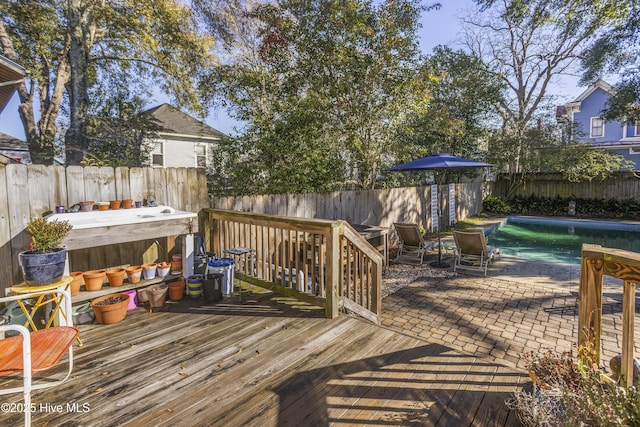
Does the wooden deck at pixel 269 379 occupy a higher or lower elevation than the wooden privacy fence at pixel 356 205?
lower

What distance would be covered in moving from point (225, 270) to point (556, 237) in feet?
38.2

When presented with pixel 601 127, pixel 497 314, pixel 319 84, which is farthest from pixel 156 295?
pixel 601 127

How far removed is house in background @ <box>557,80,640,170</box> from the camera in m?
18.5

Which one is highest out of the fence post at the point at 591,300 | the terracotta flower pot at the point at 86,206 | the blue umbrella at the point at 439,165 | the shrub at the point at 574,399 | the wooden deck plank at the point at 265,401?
the blue umbrella at the point at 439,165

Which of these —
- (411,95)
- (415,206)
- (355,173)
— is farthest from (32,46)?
(415,206)

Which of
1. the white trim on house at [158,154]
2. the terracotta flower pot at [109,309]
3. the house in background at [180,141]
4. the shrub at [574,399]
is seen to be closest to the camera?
the shrub at [574,399]

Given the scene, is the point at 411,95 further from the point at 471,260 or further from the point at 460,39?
the point at 460,39

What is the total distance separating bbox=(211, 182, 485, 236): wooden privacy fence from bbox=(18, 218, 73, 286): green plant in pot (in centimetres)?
226

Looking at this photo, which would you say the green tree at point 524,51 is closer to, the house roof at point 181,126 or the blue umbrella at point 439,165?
the blue umbrella at point 439,165

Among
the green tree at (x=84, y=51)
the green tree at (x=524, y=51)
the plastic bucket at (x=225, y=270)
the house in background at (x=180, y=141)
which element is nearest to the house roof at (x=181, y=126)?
the house in background at (x=180, y=141)

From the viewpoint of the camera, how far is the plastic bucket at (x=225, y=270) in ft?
13.7

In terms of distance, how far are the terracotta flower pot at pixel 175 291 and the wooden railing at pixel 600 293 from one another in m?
3.92

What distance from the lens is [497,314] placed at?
4574 mm

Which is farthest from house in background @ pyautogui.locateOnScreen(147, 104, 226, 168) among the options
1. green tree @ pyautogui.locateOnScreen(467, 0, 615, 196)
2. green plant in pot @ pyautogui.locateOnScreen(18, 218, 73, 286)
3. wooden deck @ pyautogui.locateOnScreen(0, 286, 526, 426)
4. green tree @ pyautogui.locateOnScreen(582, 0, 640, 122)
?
green tree @ pyautogui.locateOnScreen(582, 0, 640, 122)
